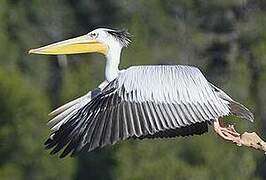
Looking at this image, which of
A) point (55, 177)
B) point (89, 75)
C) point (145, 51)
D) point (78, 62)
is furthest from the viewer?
point (78, 62)

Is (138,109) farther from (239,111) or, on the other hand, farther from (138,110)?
(239,111)

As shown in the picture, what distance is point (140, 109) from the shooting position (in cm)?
625

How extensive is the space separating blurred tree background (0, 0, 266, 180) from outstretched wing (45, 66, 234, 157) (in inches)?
195

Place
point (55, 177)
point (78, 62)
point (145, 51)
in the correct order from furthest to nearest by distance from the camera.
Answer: point (78, 62) < point (145, 51) < point (55, 177)

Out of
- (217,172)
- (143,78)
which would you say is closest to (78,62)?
(217,172)

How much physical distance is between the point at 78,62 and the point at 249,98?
3.54 meters

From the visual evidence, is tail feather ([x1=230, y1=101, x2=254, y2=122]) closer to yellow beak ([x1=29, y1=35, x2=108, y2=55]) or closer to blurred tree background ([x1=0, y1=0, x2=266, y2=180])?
yellow beak ([x1=29, y1=35, x2=108, y2=55])

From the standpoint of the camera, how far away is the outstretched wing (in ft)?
20.1

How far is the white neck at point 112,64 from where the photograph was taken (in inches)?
263

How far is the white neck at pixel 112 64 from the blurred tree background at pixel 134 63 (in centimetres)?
456

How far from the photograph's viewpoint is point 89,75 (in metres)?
14.1

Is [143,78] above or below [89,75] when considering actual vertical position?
above

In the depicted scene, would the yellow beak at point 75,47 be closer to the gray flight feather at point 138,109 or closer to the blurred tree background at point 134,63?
the gray flight feather at point 138,109

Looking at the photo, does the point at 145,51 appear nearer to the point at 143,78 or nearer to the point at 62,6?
the point at 62,6
